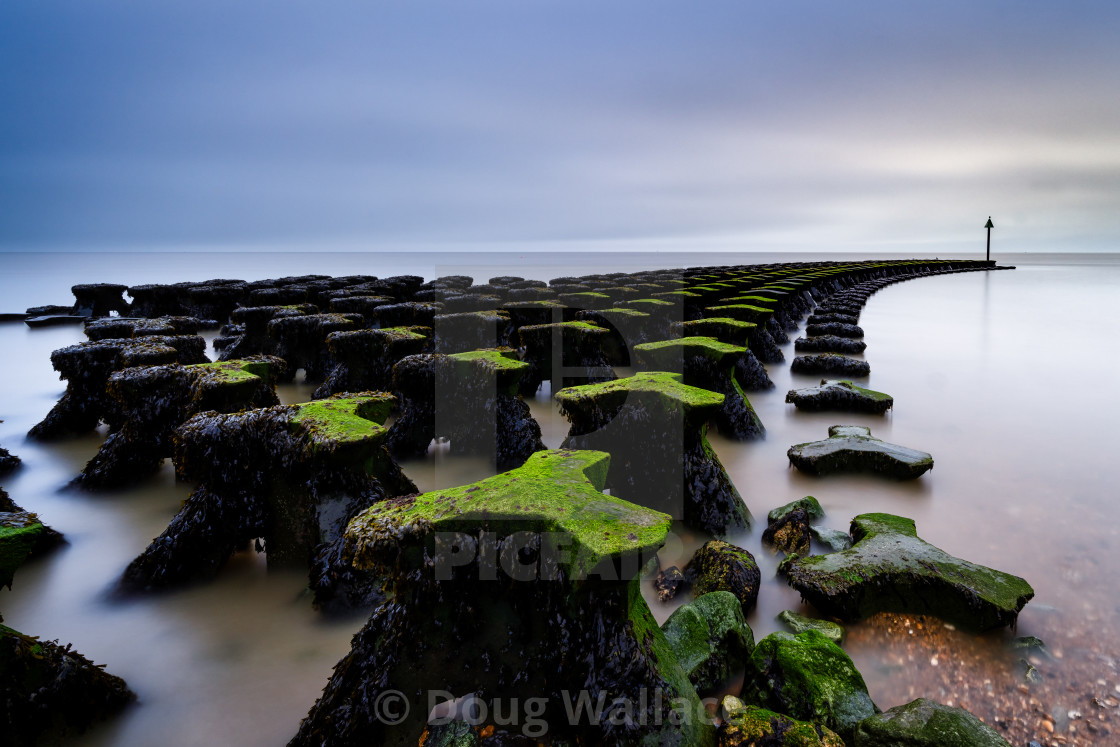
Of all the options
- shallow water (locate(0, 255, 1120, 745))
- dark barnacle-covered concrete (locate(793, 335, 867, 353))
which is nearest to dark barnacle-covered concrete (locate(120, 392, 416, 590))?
shallow water (locate(0, 255, 1120, 745))

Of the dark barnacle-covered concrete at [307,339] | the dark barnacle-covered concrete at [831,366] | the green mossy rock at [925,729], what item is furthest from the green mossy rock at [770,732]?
the dark barnacle-covered concrete at [831,366]

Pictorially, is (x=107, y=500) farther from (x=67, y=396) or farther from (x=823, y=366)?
(x=823, y=366)

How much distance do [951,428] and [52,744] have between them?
23.1ft

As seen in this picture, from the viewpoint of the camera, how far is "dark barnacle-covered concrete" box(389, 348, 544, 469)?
4863 mm

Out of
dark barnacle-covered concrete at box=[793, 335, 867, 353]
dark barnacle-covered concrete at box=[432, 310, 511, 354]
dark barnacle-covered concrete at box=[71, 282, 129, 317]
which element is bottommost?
Answer: dark barnacle-covered concrete at box=[793, 335, 867, 353]

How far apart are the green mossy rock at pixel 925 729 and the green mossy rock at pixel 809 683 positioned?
8 cm

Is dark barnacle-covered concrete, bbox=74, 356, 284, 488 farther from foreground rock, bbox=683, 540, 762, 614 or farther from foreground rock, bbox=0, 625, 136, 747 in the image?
foreground rock, bbox=683, 540, 762, 614

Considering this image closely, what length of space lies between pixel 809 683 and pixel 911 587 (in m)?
0.99

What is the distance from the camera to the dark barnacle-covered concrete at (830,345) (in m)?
10.3

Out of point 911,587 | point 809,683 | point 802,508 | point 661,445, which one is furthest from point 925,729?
point 661,445

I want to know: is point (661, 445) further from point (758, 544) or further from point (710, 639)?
point (710, 639)

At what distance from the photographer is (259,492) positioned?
319 centimetres

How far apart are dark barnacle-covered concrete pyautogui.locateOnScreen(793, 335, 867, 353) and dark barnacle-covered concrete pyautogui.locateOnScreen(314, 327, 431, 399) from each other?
7421mm

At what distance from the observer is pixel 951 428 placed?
595cm
